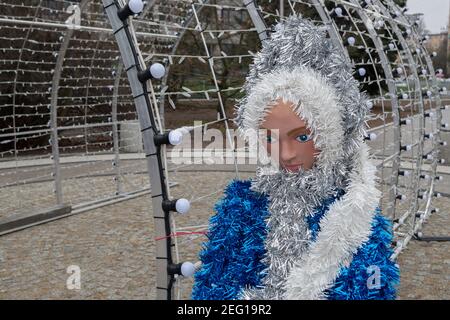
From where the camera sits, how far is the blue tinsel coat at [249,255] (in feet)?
5.12

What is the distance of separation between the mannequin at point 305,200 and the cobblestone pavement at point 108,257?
4.82 ft

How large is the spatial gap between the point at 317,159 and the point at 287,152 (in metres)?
0.11

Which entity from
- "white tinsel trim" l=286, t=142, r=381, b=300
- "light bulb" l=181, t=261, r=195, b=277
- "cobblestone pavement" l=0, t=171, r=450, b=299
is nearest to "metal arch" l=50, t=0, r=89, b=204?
"cobblestone pavement" l=0, t=171, r=450, b=299

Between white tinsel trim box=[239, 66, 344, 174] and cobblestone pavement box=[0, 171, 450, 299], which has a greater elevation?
white tinsel trim box=[239, 66, 344, 174]

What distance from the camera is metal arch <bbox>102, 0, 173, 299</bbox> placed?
1621 mm

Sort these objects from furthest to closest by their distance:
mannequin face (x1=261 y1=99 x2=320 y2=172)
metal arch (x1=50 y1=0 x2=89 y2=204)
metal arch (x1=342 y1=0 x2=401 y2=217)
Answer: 1. metal arch (x1=50 y1=0 x2=89 y2=204)
2. metal arch (x1=342 y1=0 x2=401 y2=217)
3. mannequin face (x1=261 y1=99 x2=320 y2=172)

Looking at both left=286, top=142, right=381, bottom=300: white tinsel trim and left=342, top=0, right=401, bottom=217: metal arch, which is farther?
left=342, top=0, right=401, bottom=217: metal arch

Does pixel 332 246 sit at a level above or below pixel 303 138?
below

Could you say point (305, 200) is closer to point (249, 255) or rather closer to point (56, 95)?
point (249, 255)

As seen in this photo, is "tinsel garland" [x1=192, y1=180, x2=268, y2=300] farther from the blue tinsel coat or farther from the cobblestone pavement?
the cobblestone pavement

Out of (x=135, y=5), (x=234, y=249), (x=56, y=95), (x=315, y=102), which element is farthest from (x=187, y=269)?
(x=56, y=95)

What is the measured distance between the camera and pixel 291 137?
1.66m

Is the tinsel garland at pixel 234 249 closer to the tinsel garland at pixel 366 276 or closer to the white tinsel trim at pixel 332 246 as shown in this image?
the white tinsel trim at pixel 332 246

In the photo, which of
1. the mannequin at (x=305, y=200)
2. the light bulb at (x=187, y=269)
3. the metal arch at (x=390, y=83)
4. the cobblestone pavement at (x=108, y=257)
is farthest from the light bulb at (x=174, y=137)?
the metal arch at (x=390, y=83)
